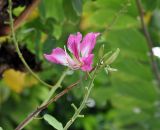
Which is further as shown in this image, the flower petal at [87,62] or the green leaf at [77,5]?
the green leaf at [77,5]

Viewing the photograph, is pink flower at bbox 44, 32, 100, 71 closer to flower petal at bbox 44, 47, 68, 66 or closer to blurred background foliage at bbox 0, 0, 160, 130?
flower petal at bbox 44, 47, 68, 66

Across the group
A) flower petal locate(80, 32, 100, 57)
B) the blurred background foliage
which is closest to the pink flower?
flower petal locate(80, 32, 100, 57)

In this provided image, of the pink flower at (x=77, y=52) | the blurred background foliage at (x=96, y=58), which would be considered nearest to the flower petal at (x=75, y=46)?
the pink flower at (x=77, y=52)

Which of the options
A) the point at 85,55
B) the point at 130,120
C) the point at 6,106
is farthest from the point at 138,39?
the point at 85,55

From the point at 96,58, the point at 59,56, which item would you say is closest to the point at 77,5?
the point at 96,58

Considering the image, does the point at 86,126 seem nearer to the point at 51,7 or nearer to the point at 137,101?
the point at 137,101

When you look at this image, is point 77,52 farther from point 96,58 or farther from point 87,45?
point 96,58

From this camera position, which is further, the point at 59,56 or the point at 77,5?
the point at 77,5

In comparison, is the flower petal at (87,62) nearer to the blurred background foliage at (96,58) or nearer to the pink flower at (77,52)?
the pink flower at (77,52)
